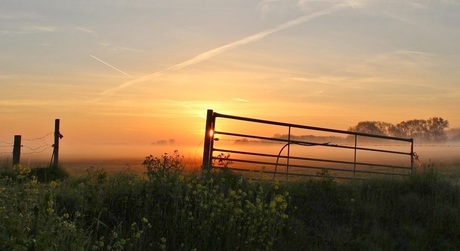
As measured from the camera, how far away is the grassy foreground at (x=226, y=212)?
8.34 m

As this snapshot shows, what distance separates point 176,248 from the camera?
861cm

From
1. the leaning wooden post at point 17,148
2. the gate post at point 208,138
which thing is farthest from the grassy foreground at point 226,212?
the leaning wooden post at point 17,148

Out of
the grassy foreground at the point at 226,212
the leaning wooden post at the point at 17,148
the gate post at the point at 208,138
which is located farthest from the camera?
the leaning wooden post at the point at 17,148

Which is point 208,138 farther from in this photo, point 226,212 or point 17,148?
point 17,148

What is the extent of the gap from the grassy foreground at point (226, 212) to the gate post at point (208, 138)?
313cm

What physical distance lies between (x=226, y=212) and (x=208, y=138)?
218 inches

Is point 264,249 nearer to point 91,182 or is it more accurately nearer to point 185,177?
point 185,177

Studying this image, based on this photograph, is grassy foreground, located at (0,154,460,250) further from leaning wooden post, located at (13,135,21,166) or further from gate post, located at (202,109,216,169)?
leaning wooden post, located at (13,135,21,166)

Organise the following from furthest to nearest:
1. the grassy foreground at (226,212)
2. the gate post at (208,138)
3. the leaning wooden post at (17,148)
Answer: the leaning wooden post at (17,148)
the gate post at (208,138)
the grassy foreground at (226,212)

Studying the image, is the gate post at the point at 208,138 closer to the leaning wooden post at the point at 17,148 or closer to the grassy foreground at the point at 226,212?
the grassy foreground at the point at 226,212

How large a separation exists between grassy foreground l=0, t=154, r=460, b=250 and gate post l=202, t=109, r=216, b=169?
3.13 metres

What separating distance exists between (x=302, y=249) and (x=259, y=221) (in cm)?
111

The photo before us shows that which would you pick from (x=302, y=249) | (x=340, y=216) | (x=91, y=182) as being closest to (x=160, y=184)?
(x=91, y=182)

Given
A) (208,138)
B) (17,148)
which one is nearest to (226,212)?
(208,138)
